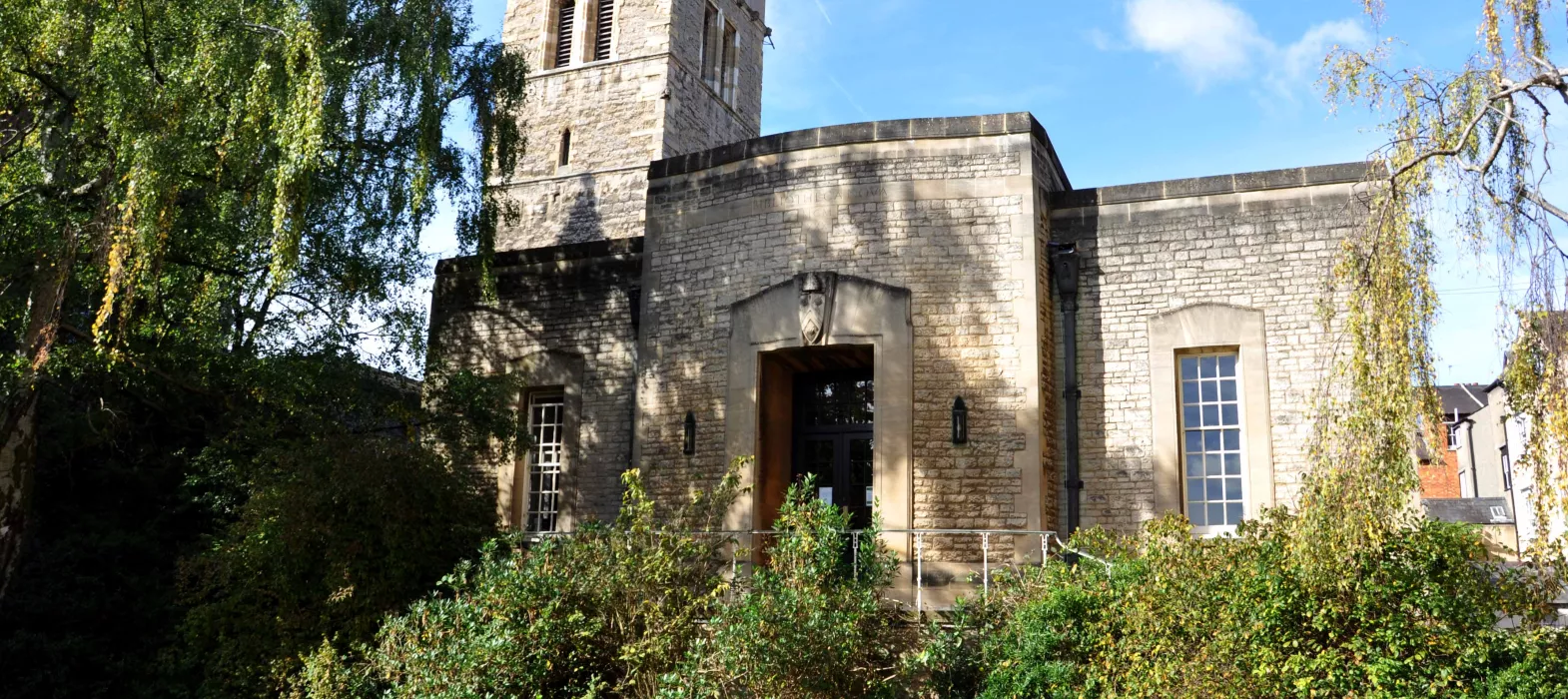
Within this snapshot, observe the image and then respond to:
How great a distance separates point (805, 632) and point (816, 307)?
427cm

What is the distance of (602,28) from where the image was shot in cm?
2269

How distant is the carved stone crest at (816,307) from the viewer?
11242 millimetres

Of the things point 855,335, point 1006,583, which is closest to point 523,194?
point 855,335

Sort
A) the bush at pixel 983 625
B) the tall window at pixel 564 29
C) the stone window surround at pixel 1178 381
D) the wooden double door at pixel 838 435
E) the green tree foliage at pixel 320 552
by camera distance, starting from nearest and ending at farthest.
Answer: the bush at pixel 983 625, the green tree foliage at pixel 320 552, the stone window surround at pixel 1178 381, the wooden double door at pixel 838 435, the tall window at pixel 564 29

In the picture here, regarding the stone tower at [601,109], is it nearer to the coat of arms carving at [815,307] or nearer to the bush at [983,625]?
the coat of arms carving at [815,307]

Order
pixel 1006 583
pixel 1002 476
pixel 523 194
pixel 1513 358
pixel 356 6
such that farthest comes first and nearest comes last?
pixel 523 194 < pixel 356 6 < pixel 1002 476 < pixel 1006 583 < pixel 1513 358

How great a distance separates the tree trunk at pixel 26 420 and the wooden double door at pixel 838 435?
7280 mm

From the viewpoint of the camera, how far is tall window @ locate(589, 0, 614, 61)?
2239cm

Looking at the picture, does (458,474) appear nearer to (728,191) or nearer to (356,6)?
(728,191)

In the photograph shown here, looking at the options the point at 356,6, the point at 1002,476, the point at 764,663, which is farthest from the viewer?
the point at 356,6

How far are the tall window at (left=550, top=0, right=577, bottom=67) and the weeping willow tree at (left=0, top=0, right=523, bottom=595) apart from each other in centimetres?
955

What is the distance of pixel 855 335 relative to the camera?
1114 cm

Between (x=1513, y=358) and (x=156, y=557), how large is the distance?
13.1 m

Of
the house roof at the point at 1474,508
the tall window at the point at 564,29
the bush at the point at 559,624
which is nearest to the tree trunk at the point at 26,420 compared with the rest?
the bush at the point at 559,624
